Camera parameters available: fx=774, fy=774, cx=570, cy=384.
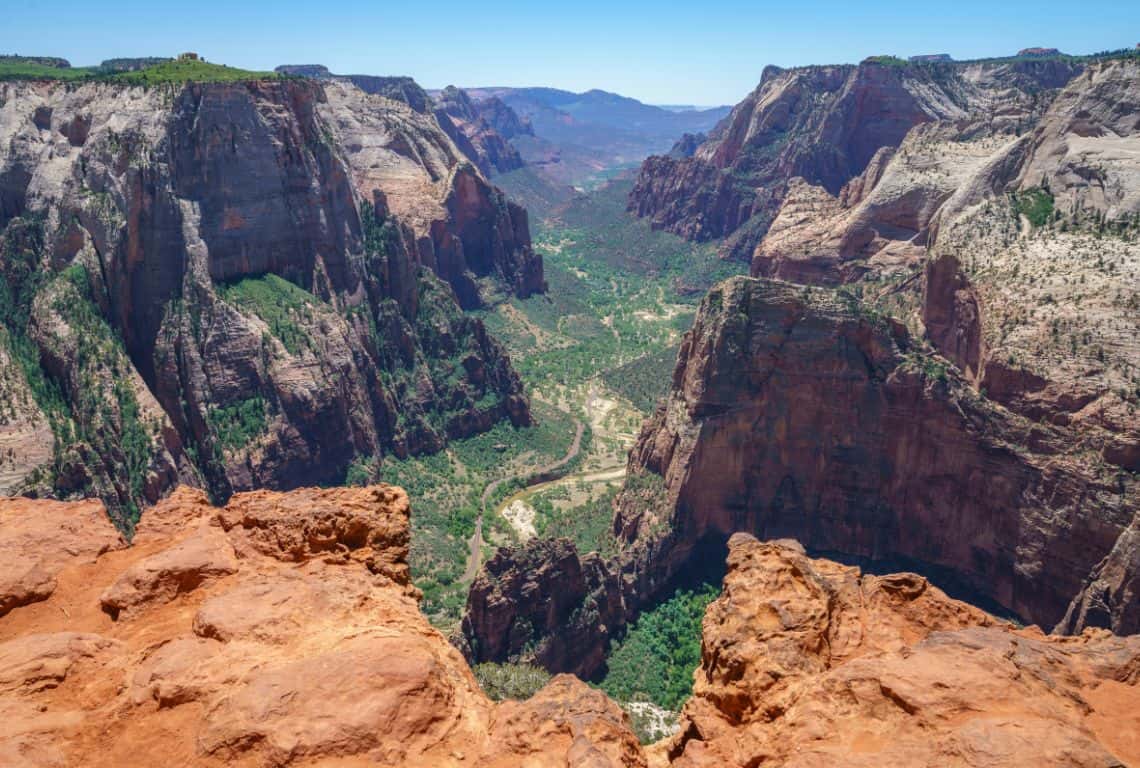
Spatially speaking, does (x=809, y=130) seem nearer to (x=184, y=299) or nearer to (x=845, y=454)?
(x=845, y=454)

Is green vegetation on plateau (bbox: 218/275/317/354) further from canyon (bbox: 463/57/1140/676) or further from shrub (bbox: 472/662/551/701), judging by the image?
shrub (bbox: 472/662/551/701)

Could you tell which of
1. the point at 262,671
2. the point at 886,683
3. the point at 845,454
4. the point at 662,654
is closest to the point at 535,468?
the point at 662,654

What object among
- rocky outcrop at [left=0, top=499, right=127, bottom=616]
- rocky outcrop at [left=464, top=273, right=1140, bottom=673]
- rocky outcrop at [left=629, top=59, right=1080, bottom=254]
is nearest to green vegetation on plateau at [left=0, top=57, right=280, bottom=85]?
rocky outcrop at [left=464, top=273, right=1140, bottom=673]

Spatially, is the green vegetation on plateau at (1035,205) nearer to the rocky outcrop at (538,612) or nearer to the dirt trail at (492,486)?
the dirt trail at (492,486)

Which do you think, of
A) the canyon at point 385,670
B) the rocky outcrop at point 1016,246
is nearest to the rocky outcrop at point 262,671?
the canyon at point 385,670

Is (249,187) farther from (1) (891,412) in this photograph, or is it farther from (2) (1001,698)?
(2) (1001,698)

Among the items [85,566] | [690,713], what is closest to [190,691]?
[85,566]
